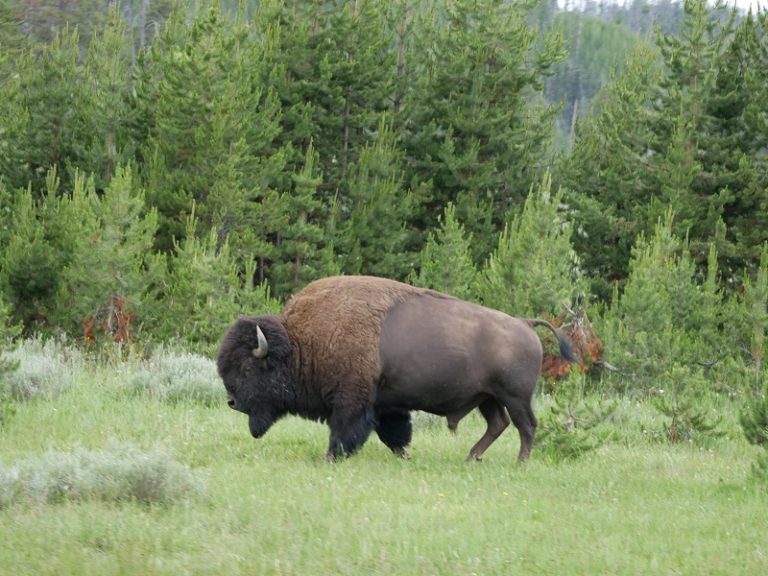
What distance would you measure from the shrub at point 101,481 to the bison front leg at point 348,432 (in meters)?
2.28

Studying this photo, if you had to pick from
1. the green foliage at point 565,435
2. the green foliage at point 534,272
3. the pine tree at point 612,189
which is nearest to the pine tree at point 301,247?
the pine tree at point 612,189

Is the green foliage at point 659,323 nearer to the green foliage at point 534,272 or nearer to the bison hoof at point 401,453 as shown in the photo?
the green foliage at point 534,272

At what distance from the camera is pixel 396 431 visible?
33.5 ft

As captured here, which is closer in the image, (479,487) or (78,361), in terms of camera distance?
(479,487)

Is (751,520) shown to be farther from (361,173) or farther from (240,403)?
(361,173)

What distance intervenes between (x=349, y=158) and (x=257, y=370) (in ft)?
98.7

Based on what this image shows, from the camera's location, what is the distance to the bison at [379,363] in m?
9.75

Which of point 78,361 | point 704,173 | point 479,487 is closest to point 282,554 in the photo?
point 479,487

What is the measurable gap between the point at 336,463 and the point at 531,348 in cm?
213

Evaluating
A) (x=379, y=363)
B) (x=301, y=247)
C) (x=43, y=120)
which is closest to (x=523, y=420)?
(x=379, y=363)

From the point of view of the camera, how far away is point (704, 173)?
34.2 m

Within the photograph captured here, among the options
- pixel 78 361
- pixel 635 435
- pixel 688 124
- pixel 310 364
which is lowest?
pixel 78 361

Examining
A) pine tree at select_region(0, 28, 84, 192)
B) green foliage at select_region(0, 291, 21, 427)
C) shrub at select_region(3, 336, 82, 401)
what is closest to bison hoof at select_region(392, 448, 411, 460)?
green foliage at select_region(0, 291, 21, 427)

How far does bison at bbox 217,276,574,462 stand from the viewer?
9.75m
